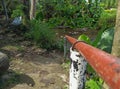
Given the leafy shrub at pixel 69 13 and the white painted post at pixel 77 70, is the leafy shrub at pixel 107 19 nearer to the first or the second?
the leafy shrub at pixel 69 13

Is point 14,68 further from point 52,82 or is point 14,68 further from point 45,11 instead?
point 45,11

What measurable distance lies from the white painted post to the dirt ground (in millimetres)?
3649

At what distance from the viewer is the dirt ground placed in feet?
16.1

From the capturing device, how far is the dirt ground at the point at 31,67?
4922 mm

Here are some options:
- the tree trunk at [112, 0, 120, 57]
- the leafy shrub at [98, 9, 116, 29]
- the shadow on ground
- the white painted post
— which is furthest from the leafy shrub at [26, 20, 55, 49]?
the white painted post

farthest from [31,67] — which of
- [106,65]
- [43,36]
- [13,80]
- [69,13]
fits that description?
[69,13]

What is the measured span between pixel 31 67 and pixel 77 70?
4.76 meters

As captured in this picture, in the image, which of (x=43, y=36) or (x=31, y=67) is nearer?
(x=31, y=67)

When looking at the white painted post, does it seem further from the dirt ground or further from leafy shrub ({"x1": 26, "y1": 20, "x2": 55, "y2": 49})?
leafy shrub ({"x1": 26, "y1": 20, "x2": 55, "y2": 49})

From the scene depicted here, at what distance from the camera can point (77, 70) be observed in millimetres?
1148

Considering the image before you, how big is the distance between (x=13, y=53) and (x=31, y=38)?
53.6 inches

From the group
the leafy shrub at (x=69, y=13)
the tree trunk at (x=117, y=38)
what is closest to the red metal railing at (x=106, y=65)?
the tree trunk at (x=117, y=38)

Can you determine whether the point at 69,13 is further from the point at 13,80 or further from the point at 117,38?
the point at 117,38

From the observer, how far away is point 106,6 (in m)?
13.5
